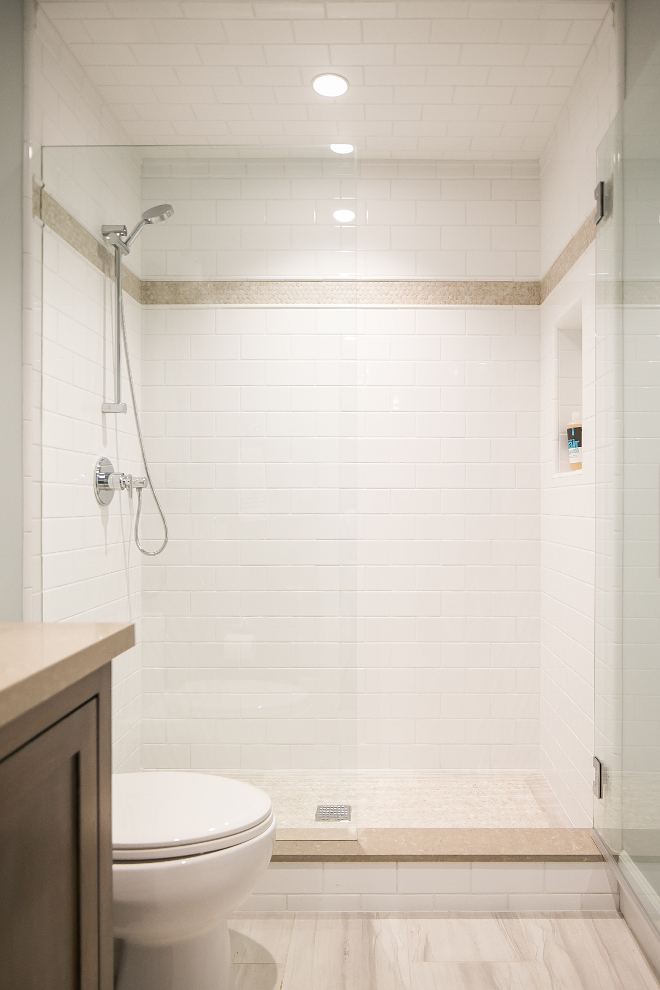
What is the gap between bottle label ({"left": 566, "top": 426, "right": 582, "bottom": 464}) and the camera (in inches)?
93.4

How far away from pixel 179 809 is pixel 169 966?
0.33 m

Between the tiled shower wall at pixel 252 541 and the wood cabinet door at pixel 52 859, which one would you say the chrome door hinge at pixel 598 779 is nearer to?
the tiled shower wall at pixel 252 541

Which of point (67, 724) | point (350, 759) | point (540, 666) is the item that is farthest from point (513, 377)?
point (67, 724)

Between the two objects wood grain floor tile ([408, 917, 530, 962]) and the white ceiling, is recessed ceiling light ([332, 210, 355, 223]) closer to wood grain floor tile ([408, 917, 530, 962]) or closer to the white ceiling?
the white ceiling

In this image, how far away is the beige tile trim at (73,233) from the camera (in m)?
1.93

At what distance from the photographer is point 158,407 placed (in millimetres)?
1915

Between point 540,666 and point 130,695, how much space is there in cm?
173

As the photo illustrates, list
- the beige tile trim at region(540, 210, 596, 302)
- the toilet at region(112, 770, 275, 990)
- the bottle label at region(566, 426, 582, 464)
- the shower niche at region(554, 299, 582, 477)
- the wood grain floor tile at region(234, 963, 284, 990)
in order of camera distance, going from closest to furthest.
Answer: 1. the toilet at region(112, 770, 275, 990)
2. the wood grain floor tile at region(234, 963, 284, 990)
3. the beige tile trim at region(540, 210, 596, 302)
4. the bottle label at region(566, 426, 582, 464)
5. the shower niche at region(554, 299, 582, 477)

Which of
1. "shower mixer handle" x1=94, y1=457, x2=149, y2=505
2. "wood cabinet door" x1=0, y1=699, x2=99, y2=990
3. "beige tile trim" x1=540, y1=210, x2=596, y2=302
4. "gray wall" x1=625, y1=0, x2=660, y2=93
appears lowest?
"wood cabinet door" x1=0, y1=699, x2=99, y2=990

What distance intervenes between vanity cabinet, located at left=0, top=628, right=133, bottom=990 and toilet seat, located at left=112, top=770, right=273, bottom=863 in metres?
0.36

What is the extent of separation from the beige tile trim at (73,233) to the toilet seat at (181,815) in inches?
53.5

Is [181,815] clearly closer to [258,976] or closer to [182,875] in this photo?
[182,875]

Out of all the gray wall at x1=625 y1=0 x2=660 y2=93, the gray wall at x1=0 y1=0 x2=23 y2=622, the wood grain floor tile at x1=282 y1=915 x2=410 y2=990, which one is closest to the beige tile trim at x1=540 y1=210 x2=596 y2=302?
the gray wall at x1=625 y1=0 x2=660 y2=93

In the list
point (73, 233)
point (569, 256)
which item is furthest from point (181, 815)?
point (569, 256)
